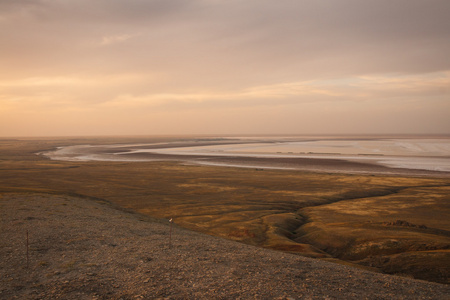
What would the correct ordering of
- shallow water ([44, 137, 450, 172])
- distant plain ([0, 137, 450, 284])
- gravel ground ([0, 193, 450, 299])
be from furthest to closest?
1. shallow water ([44, 137, 450, 172])
2. distant plain ([0, 137, 450, 284])
3. gravel ground ([0, 193, 450, 299])

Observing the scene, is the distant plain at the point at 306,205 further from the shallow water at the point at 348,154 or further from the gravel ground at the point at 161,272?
the shallow water at the point at 348,154

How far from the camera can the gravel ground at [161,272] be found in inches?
518

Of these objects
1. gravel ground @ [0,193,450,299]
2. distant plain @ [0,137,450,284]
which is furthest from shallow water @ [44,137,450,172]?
gravel ground @ [0,193,450,299]

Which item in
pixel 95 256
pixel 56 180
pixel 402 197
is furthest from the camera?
pixel 56 180

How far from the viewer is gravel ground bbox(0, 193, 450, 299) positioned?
1316cm

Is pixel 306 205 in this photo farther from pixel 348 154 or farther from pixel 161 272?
pixel 348 154

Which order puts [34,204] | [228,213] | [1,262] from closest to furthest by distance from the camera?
[1,262], [34,204], [228,213]

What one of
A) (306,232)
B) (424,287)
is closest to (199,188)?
(306,232)

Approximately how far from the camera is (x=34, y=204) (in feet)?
102

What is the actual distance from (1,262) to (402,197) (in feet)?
153

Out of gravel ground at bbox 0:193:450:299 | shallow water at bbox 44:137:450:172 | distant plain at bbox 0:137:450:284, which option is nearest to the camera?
gravel ground at bbox 0:193:450:299

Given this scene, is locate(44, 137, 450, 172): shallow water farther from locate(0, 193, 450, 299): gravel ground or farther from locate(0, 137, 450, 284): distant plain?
Answer: locate(0, 193, 450, 299): gravel ground

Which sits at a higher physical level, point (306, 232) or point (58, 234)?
point (58, 234)

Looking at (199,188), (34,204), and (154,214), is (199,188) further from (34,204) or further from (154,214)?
(34,204)
